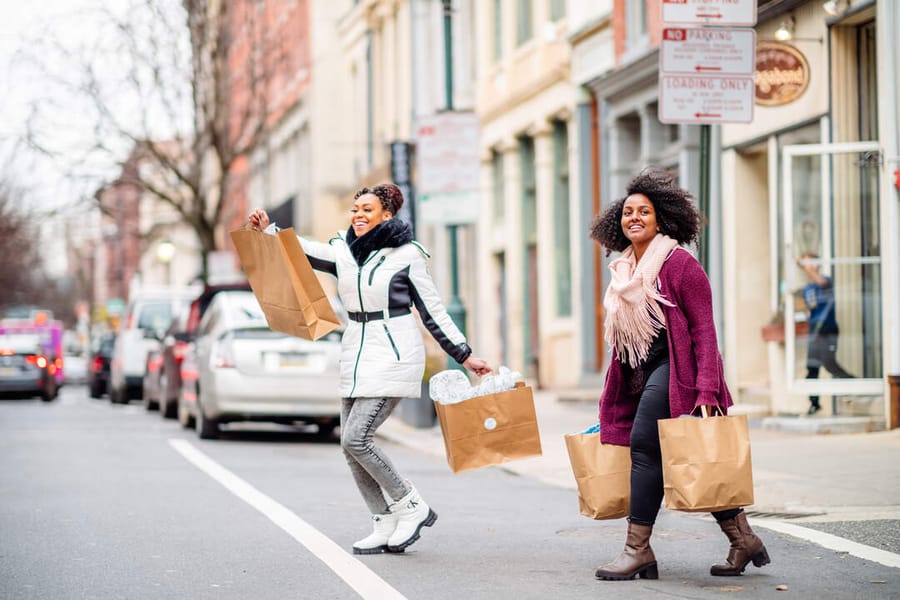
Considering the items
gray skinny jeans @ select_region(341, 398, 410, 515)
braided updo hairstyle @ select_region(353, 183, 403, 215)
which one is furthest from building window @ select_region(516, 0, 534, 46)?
gray skinny jeans @ select_region(341, 398, 410, 515)

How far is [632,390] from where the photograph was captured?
7691mm

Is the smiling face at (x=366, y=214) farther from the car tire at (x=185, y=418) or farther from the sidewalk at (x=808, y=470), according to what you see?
the car tire at (x=185, y=418)

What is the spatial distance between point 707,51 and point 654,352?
157 inches

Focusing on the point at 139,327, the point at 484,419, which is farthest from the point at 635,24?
the point at 484,419

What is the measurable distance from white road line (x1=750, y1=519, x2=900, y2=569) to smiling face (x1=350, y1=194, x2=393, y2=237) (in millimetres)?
2844

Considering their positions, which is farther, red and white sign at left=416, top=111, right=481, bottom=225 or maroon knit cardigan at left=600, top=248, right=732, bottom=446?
red and white sign at left=416, top=111, right=481, bottom=225

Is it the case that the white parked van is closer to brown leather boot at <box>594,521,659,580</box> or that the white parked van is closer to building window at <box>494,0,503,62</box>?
building window at <box>494,0,503,62</box>

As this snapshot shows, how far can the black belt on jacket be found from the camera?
27.6ft

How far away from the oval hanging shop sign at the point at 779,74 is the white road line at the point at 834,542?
27.0 feet

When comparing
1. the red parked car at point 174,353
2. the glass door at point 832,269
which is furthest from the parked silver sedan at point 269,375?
the glass door at point 832,269

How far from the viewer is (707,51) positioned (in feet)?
36.1

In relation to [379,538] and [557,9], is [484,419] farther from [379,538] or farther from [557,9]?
[557,9]

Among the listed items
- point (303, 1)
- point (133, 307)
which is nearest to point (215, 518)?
point (133, 307)

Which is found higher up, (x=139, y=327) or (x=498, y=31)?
(x=498, y=31)
